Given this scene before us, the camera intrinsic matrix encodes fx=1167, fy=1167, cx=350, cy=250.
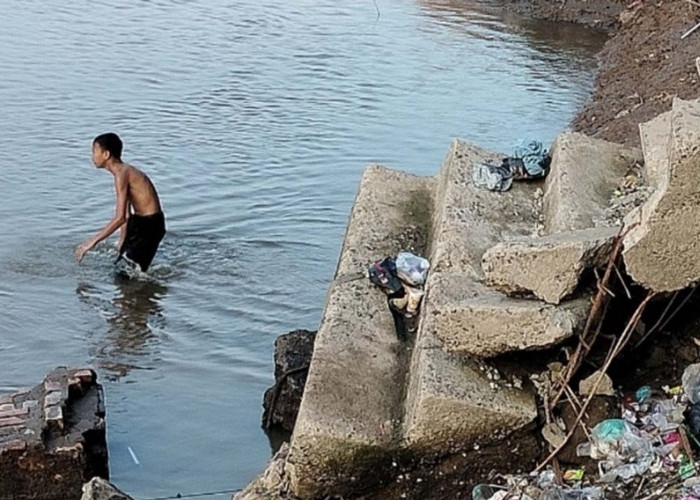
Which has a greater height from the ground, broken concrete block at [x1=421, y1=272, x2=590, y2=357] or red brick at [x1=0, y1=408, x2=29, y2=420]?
broken concrete block at [x1=421, y1=272, x2=590, y2=357]

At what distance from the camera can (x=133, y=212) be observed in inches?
385

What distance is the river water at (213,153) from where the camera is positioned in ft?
25.5

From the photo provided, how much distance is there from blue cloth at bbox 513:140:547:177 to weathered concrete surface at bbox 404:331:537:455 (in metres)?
2.19

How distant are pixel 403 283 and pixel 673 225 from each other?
156cm

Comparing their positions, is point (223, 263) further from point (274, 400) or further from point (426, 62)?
point (426, 62)

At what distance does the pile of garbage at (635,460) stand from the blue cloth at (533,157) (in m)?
2.14

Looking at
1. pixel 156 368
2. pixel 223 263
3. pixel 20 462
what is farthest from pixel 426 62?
pixel 20 462

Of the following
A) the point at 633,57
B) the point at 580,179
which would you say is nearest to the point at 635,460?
the point at 580,179

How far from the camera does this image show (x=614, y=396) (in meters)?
4.86

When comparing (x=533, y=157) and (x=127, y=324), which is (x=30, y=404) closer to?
(x=127, y=324)

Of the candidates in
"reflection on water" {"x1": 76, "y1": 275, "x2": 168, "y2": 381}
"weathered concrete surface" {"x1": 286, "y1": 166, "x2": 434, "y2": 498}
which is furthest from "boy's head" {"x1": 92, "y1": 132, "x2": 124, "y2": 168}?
"weathered concrete surface" {"x1": 286, "y1": 166, "x2": 434, "y2": 498}

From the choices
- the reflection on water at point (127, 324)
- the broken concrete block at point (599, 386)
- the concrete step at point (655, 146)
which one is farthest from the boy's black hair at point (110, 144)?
the broken concrete block at point (599, 386)

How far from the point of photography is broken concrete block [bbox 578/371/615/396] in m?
4.82

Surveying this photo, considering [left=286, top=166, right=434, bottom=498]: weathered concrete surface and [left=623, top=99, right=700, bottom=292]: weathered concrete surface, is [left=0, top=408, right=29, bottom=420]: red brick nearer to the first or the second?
[left=286, top=166, right=434, bottom=498]: weathered concrete surface
